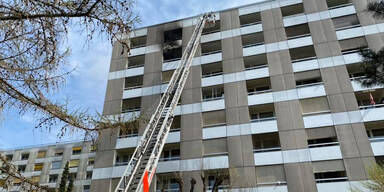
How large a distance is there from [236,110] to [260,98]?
6.54ft

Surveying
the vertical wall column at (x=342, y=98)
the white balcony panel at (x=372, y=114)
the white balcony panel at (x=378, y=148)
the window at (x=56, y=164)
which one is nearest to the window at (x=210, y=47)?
the vertical wall column at (x=342, y=98)

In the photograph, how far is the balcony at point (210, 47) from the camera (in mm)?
24094

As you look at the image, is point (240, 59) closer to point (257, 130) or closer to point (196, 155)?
point (257, 130)

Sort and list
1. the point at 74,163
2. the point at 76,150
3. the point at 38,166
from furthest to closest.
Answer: the point at 76,150, the point at 38,166, the point at 74,163

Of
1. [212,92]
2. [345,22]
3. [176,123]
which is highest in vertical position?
[345,22]

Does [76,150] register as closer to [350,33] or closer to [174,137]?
[174,137]

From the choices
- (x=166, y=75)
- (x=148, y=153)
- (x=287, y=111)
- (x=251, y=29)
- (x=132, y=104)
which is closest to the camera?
(x=148, y=153)

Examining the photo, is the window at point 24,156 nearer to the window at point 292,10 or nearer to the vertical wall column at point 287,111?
the vertical wall column at point 287,111

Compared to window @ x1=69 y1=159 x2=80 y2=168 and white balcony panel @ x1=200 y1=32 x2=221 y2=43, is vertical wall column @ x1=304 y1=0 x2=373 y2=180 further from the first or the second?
window @ x1=69 y1=159 x2=80 y2=168

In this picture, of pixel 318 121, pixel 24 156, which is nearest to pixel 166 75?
pixel 318 121

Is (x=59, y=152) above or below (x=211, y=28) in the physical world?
below

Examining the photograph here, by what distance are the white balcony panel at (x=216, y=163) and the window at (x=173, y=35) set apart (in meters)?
12.1

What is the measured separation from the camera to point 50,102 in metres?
2.78

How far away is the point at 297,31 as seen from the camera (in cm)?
2264
